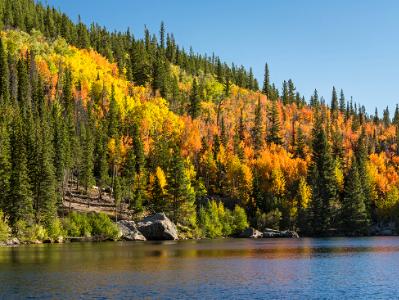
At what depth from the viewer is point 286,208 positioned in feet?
514

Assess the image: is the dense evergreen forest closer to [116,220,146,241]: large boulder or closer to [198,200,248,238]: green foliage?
[198,200,248,238]: green foliage

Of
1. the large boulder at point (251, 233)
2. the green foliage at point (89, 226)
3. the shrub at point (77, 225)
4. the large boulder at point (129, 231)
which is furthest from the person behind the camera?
the large boulder at point (251, 233)

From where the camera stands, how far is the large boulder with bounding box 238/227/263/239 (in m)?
146

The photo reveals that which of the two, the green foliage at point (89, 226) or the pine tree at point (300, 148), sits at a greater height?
the pine tree at point (300, 148)

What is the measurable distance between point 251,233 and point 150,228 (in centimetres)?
3328

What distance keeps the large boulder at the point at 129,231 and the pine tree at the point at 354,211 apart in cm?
6324

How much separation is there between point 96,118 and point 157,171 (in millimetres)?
43708

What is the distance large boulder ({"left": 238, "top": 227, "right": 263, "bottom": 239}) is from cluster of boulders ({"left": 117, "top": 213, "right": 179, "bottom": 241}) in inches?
1046

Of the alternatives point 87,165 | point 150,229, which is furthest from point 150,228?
point 87,165

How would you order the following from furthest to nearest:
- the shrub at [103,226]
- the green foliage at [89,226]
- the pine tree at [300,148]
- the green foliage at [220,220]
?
the pine tree at [300,148] < the green foliage at [220,220] < the shrub at [103,226] < the green foliage at [89,226]

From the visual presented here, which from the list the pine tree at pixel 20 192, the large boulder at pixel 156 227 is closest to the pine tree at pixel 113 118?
the large boulder at pixel 156 227

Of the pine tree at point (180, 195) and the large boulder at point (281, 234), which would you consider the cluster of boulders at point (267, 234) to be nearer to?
the large boulder at point (281, 234)

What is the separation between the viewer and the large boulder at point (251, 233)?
14575cm

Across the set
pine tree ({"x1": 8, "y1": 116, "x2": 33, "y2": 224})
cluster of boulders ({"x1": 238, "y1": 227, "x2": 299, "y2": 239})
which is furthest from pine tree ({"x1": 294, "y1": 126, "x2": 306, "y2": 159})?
pine tree ({"x1": 8, "y1": 116, "x2": 33, "y2": 224})
